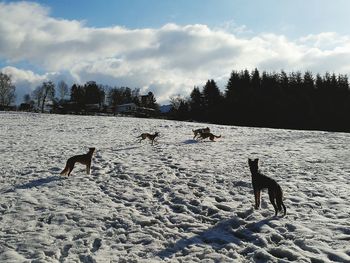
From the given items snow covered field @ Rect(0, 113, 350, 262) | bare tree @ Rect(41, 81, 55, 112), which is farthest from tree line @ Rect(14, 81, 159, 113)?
snow covered field @ Rect(0, 113, 350, 262)

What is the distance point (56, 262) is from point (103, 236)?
1596 mm

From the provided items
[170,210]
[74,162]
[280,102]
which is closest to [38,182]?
[74,162]

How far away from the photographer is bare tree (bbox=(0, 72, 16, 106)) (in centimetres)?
12725

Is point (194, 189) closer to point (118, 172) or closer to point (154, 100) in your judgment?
point (118, 172)

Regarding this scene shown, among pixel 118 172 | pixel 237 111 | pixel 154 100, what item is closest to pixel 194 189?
pixel 118 172

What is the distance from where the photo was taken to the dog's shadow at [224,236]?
8.81 meters

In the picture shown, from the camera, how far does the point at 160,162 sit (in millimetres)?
18938

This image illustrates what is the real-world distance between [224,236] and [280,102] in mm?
72145

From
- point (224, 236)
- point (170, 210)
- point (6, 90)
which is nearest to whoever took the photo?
point (224, 236)

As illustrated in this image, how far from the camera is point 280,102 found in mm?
77938

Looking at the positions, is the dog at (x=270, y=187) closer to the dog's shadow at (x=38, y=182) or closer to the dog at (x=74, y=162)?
the dog at (x=74, y=162)

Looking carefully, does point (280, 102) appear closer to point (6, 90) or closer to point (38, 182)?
point (38, 182)

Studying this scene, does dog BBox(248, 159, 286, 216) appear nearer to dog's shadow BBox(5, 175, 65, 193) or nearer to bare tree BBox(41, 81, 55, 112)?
dog's shadow BBox(5, 175, 65, 193)

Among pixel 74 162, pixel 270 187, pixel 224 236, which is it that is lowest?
pixel 224 236
